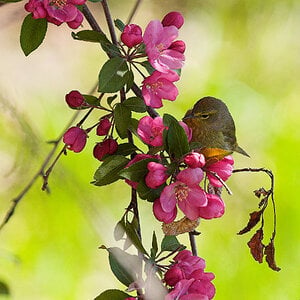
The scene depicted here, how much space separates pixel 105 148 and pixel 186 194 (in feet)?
0.55

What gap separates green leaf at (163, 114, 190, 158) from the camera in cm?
106

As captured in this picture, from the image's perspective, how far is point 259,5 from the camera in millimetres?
3029

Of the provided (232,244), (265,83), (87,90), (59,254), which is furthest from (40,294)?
(265,83)

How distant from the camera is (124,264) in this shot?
1.11 metres

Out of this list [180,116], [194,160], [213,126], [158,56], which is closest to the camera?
[194,160]

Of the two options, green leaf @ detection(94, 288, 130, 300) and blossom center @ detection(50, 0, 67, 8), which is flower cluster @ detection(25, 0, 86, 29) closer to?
blossom center @ detection(50, 0, 67, 8)

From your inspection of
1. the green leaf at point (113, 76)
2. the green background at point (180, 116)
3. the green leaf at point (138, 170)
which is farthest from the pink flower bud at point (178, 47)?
the green background at point (180, 116)

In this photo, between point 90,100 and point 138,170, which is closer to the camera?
point 138,170

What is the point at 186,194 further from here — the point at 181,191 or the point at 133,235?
the point at 133,235

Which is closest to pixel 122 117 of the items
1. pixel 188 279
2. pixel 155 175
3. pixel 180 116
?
pixel 155 175

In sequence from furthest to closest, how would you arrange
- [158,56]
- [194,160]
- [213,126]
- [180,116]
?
[180,116], [213,126], [158,56], [194,160]

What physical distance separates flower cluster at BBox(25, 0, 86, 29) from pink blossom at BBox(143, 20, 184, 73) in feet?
0.33

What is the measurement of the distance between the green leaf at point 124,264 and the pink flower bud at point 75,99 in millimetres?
207

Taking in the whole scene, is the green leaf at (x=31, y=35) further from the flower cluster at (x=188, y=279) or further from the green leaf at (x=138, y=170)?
the flower cluster at (x=188, y=279)
